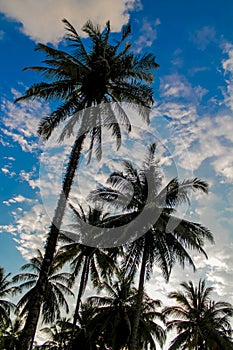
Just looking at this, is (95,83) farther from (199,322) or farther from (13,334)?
(13,334)

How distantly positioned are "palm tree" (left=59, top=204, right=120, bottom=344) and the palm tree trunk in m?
11.6

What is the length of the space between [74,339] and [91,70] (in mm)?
20897

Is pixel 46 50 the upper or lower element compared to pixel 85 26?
lower

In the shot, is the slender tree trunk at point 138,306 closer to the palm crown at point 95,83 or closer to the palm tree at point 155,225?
the palm tree at point 155,225

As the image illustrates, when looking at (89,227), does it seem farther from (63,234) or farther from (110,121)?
(110,121)

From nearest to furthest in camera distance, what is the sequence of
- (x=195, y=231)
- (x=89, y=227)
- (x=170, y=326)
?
(x=195, y=231)
(x=89, y=227)
(x=170, y=326)

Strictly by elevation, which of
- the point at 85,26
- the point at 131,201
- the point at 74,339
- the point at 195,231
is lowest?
the point at 74,339

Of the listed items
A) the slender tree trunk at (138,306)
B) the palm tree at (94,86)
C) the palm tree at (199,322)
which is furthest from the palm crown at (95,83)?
the palm tree at (199,322)

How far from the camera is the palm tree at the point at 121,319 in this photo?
84.1ft

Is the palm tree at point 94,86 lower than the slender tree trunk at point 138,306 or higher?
higher

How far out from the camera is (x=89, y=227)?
26266mm

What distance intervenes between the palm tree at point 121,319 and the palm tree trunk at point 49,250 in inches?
502

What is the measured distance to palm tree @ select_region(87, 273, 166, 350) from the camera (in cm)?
2564

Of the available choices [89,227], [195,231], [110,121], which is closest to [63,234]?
[89,227]
